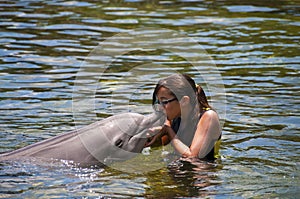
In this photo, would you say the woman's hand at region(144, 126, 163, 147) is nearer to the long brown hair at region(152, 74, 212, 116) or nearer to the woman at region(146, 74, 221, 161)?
the woman at region(146, 74, 221, 161)

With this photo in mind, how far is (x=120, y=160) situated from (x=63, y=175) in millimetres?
616

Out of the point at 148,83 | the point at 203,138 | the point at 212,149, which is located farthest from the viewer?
the point at 148,83

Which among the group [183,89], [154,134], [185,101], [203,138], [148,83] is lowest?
[148,83]

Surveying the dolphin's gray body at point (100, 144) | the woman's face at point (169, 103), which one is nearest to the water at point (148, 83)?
the dolphin's gray body at point (100, 144)

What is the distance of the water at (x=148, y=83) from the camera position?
22.3 ft

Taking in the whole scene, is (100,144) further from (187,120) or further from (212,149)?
(212,149)

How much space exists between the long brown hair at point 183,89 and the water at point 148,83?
24.2 inches

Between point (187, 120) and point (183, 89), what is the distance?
451mm

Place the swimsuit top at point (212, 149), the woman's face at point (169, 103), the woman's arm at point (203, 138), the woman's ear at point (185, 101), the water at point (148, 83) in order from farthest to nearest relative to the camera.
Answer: the swimsuit top at point (212, 149) < the woman's arm at point (203, 138) < the woman's ear at point (185, 101) < the woman's face at point (169, 103) < the water at point (148, 83)

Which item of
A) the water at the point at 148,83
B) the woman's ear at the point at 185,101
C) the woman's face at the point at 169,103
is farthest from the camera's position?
the woman's ear at the point at 185,101

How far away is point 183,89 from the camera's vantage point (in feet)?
22.9

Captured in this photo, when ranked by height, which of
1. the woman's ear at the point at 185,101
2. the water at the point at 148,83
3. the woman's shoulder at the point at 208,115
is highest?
the woman's ear at the point at 185,101

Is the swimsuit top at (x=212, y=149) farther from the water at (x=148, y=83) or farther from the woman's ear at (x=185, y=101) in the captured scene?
the woman's ear at (x=185, y=101)

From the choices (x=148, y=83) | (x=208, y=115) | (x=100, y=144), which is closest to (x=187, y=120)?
(x=208, y=115)
